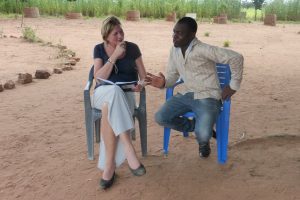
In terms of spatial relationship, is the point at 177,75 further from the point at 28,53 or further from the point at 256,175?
the point at 28,53

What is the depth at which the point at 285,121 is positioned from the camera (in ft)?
16.5

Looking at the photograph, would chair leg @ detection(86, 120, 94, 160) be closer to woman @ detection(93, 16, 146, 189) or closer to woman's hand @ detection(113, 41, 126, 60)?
woman @ detection(93, 16, 146, 189)

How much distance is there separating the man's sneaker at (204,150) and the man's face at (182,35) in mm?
858

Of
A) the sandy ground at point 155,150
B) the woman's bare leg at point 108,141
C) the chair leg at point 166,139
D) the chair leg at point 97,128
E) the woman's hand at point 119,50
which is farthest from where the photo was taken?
the chair leg at point 97,128

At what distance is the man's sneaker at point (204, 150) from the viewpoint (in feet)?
12.3

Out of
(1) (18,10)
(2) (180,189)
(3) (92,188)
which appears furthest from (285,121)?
(1) (18,10)

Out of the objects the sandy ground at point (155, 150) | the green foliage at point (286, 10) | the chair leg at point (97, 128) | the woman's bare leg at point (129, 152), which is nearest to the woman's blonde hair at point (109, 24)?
the woman's bare leg at point (129, 152)

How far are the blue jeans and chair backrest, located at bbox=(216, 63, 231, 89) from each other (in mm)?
252

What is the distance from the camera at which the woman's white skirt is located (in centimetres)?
340

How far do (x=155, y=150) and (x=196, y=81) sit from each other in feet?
2.74

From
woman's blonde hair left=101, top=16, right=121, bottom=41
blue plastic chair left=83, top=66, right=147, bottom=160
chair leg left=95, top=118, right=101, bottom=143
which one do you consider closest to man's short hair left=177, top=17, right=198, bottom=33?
woman's blonde hair left=101, top=16, right=121, bottom=41

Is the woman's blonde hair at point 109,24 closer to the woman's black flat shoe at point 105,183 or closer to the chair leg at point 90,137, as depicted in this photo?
the chair leg at point 90,137

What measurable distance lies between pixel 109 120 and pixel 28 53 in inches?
299

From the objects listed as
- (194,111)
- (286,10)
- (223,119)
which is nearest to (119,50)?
(194,111)
